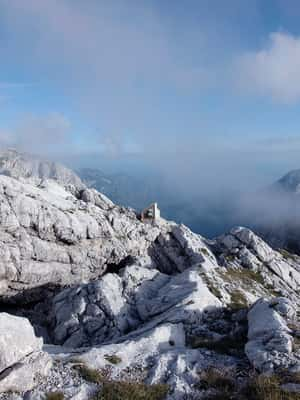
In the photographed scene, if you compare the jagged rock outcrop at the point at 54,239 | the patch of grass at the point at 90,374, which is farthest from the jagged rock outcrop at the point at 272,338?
the jagged rock outcrop at the point at 54,239

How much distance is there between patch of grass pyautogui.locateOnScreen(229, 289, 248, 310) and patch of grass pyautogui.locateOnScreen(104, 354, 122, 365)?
18014 mm

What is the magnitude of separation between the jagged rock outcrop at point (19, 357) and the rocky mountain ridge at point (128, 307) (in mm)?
57

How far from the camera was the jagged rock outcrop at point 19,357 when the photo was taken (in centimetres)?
1567

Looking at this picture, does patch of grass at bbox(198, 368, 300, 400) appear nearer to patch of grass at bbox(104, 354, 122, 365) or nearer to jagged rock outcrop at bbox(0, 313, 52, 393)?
patch of grass at bbox(104, 354, 122, 365)

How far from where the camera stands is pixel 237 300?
1526 inches

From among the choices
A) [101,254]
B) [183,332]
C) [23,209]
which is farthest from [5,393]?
[101,254]

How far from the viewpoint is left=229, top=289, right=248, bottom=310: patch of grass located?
117ft

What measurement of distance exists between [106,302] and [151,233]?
99.7ft

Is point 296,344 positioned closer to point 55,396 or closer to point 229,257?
point 55,396

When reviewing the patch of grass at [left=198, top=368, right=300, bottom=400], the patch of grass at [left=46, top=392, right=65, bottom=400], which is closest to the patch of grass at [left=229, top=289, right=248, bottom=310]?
the patch of grass at [left=198, top=368, right=300, bottom=400]

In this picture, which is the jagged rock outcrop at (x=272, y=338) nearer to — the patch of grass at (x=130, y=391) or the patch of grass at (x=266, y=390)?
the patch of grass at (x=266, y=390)

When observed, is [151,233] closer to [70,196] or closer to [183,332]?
[70,196]

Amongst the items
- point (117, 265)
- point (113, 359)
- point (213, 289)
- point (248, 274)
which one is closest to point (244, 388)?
point (113, 359)

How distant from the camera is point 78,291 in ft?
136
